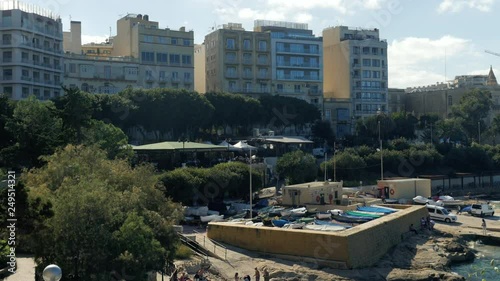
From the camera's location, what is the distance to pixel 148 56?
83375 millimetres

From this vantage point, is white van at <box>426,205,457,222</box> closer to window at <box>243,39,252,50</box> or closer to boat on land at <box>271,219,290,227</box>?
boat on land at <box>271,219,290,227</box>

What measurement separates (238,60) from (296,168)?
119 ft

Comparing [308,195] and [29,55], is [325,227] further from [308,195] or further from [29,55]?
[29,55]

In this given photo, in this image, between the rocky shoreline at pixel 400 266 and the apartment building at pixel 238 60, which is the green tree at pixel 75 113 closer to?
the rocky shoreline at pixel 400 266

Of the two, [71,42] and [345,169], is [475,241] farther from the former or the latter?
[71,42]

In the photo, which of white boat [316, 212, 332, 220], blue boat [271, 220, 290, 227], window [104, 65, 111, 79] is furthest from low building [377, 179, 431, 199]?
window [104, 65, 111, 79]

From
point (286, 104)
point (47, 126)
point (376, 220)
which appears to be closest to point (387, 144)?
point (286, 104)

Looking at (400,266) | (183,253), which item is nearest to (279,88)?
(400,266)

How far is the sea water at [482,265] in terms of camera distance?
3644 centimetres

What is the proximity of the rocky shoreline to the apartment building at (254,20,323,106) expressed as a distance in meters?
55.2

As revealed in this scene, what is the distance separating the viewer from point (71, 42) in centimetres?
8575

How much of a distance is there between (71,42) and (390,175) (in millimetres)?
47087

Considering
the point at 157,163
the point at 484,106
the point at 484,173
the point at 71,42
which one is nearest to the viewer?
the point at 157,163

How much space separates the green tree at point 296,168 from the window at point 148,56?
30.7 metres
